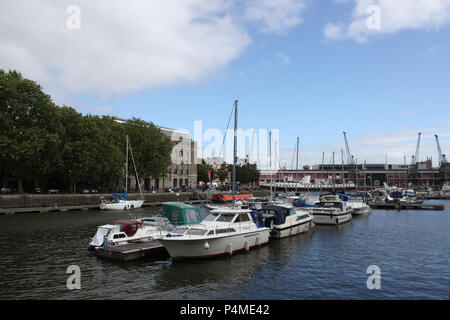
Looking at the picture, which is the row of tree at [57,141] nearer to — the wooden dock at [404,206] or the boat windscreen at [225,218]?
the boat windscreen at [225,218]

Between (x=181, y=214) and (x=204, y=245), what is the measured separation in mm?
6735

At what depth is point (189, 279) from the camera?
17.7 meters

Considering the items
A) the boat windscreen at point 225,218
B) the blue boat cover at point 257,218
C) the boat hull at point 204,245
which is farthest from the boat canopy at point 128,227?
the blue boat cover at point 257,218

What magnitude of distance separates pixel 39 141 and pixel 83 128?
11.1 metres

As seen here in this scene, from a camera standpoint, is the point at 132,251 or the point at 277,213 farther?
the point at 277,213

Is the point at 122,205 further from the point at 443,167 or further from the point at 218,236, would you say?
the point at 443,167

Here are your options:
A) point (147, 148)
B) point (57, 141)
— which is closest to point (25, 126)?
point (57, 141)

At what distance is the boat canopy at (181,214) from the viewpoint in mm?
27241

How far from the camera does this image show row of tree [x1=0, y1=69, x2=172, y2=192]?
4978cm

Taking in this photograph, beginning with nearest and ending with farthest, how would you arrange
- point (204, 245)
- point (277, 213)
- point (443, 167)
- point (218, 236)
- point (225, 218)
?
point (204, 245) → point (218, 236) → point (225, 218) → point (277, 213) → point (443, 167)

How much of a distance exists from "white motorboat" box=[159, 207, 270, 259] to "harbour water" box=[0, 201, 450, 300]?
2.21 ft

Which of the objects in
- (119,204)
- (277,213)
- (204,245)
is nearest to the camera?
(204,245)

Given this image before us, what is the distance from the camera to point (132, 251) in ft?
69.9

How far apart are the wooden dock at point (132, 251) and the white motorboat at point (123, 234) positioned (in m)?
0.60
